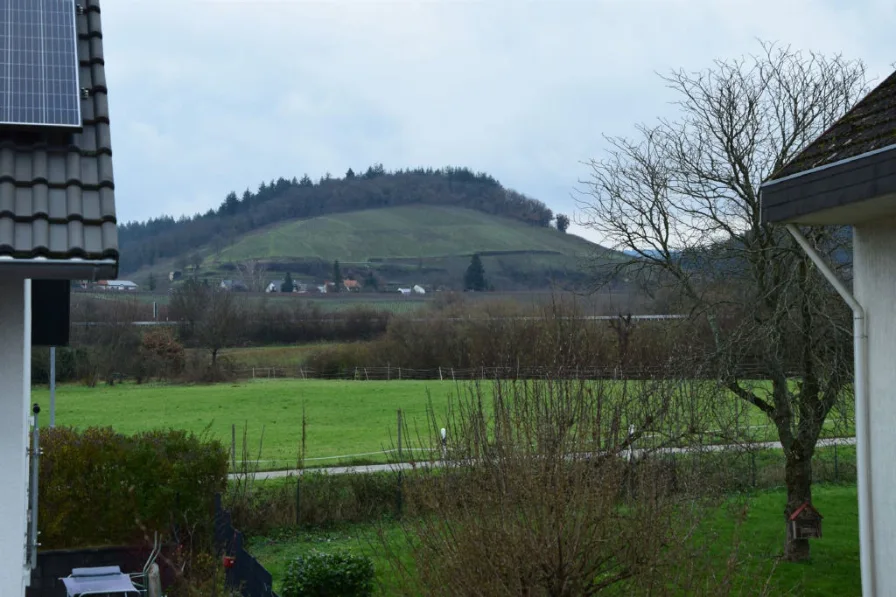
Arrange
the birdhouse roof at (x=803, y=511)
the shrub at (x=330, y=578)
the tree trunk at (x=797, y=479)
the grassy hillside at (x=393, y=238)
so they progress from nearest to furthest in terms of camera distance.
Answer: the shrub at (x=330, y=578), the birdhouse roof at (x=803, y=511), the tree trunk at (x=797, y=479), the grassy hillside at (x=393, y=238)

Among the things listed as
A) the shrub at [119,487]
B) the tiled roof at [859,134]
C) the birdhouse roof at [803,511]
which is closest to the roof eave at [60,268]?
the tiled roof at [859,134]

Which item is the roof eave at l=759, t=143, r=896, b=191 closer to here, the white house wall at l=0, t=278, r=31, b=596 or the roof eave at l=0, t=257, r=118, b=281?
the roof eave at l=0, t=257, r=118, b=281

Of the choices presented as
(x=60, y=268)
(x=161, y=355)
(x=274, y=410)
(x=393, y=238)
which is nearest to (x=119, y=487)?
(x=60, y=268)

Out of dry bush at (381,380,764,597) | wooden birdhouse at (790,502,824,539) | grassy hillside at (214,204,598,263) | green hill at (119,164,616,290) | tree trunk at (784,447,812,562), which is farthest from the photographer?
grassy hillside at (214,204,598,263)

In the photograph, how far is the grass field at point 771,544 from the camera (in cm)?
1447

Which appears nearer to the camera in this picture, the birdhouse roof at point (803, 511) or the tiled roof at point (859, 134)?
the tiled roof at point (859, 134)

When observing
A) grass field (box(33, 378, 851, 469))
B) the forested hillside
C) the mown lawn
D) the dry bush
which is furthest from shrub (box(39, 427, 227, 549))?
the forested hillside

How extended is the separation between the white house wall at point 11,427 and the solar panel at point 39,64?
904mm

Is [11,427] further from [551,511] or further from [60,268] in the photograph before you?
[551,511]

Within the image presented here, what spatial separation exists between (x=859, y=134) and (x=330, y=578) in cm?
817

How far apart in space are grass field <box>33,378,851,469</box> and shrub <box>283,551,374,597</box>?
14.4 m

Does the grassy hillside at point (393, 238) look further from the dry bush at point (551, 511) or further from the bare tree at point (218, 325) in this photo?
the dry bush at point (551, 511)

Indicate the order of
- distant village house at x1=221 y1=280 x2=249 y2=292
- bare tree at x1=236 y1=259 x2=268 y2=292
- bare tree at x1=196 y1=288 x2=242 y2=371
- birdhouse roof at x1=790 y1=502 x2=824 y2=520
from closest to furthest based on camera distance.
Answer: birdhouse roof at x1=790 y1=502 x2=824 y2=520 → bare tree at x1=196 y1=288 x2=242 y2=371 → distant village house at x1=221 y1=280 x2=249 y2=292 → bare tree at x1=236 y1=259 x2=268 y2=292

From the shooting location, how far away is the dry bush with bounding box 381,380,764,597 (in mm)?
7035
